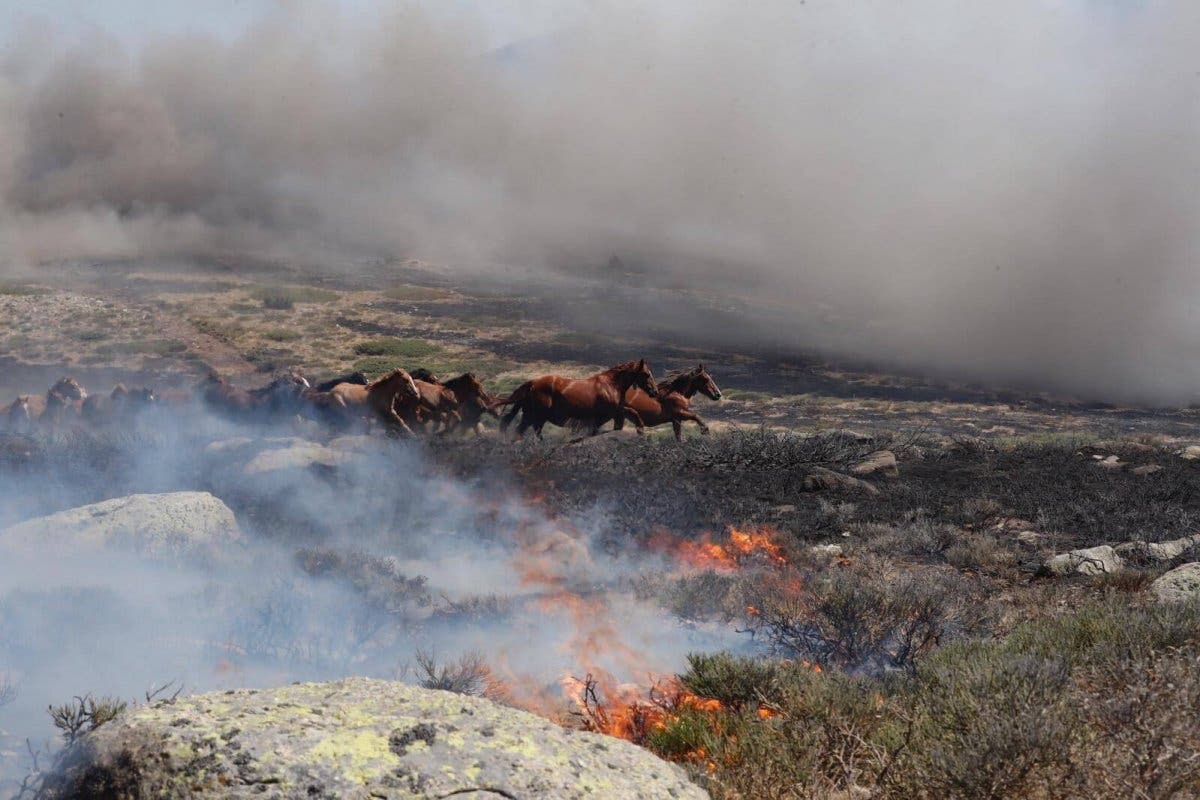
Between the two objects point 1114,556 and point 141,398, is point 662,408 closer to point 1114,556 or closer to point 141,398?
point 1114,556

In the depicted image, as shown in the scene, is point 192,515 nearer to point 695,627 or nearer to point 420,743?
point 695,627

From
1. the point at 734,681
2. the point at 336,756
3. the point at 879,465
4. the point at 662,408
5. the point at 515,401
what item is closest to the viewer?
the point at 336,756

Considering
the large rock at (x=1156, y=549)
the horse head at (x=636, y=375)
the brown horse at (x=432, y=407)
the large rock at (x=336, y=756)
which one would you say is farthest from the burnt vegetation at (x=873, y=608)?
the brown horse at (x=432, y=407)

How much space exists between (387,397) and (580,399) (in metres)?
3.96

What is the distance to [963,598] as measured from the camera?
9.57 m

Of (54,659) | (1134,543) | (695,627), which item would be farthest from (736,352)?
(54,659)

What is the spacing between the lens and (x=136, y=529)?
967 cm

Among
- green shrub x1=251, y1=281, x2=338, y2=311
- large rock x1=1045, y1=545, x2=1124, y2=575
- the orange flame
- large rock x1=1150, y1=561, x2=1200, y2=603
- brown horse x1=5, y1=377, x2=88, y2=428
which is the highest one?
green shrub x1=251, y1=281, x2=338, y2=311

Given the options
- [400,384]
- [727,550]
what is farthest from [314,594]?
[400,384]

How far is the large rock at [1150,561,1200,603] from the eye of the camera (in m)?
8.44

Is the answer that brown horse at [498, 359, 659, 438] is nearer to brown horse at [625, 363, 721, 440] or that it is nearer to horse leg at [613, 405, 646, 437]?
horse leg at [613, 405, 646, 437]

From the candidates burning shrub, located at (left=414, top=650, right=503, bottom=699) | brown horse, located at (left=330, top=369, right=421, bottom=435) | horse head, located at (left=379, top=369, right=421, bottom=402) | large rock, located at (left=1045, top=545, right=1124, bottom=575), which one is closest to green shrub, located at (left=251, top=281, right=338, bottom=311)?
brown horse, located at (left=330, top=369, right=421, bottom=435)

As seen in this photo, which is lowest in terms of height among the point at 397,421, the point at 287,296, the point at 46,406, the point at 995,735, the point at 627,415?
the point at 46,406

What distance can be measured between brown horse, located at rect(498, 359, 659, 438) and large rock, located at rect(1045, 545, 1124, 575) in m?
9.90
